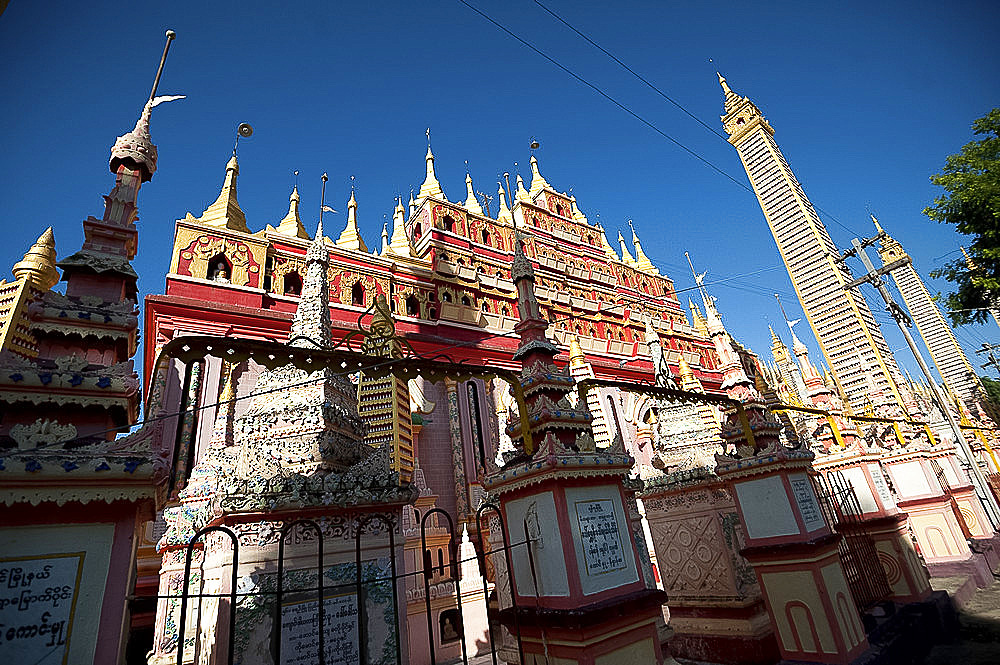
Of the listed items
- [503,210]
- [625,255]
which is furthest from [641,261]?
[503,210]

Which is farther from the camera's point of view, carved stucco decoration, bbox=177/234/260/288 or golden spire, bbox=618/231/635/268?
golden spire, bbox=618/231/635/268

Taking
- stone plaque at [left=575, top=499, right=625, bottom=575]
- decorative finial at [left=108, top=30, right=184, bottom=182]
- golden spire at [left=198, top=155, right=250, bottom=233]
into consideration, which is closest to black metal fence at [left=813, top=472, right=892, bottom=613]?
stone plaque at [left=575, top=499, right=625, bottom=575]

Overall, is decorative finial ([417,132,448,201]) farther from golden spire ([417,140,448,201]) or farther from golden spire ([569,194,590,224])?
golden spire ([569,194,590,224])

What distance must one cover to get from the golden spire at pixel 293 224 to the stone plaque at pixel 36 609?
48.0 ft

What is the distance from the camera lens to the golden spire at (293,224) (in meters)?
16.1

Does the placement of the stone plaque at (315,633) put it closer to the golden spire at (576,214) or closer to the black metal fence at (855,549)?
the black metal fence at (855,549)

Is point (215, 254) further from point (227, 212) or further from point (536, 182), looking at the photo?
point (536, 182)

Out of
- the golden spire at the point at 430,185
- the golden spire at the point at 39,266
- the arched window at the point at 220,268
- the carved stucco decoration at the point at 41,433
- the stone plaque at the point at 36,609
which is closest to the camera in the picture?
the stone plaque at the point at 36,609

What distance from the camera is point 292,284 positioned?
47.0 feet

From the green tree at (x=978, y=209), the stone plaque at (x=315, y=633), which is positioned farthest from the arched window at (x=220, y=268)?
the green tree at (x=978, y=209)

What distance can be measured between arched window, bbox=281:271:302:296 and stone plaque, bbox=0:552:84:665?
41.1 ft

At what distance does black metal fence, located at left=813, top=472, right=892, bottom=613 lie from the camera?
7.92 m

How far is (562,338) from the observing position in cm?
1911

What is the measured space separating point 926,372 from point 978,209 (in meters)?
5.49
